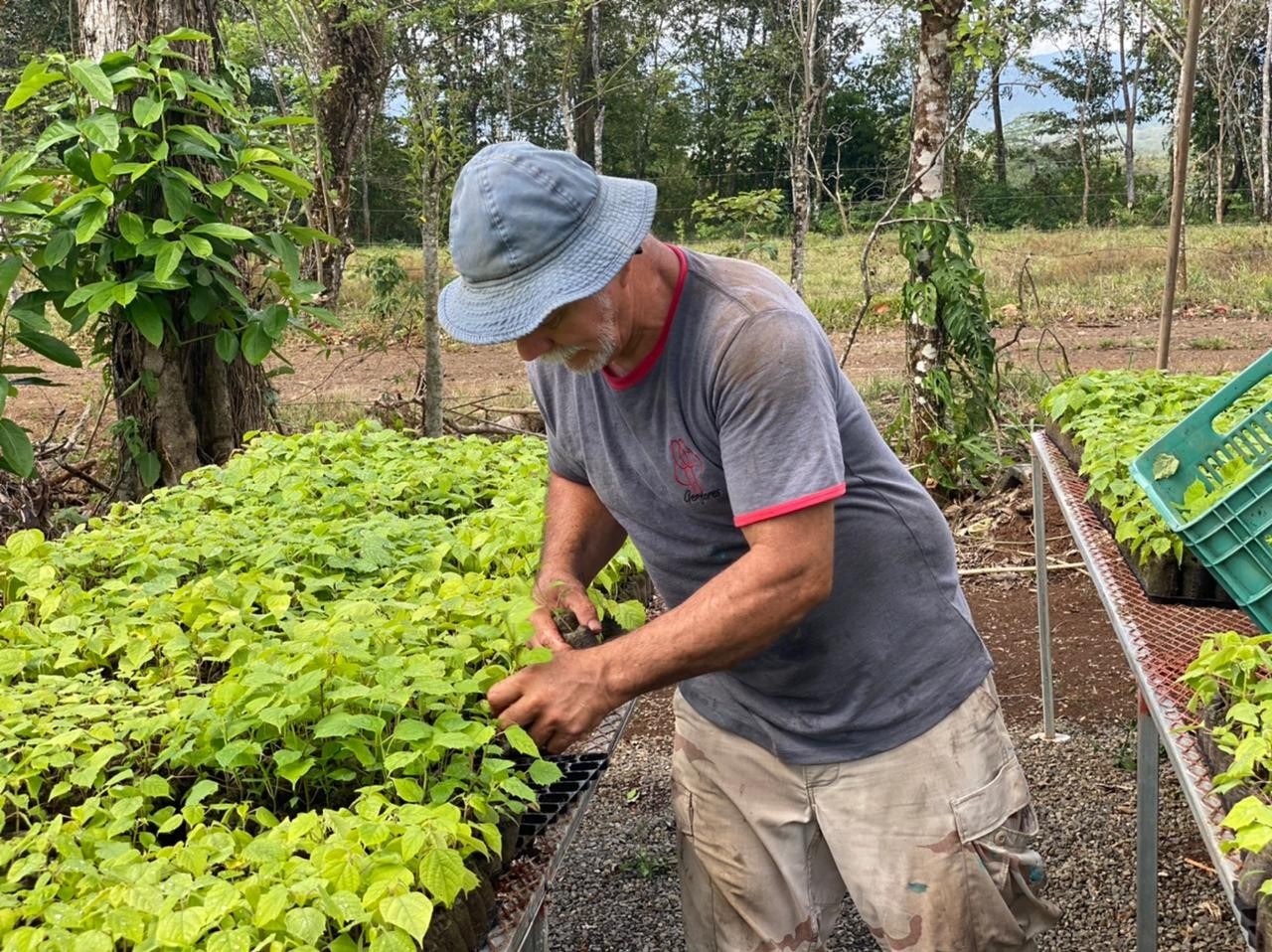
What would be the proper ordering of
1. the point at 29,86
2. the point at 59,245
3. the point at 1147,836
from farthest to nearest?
the point at 59,245 → the point at 29,86 → the point at 1147,836

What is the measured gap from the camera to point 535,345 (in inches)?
69.2

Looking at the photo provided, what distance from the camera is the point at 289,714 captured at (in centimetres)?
165

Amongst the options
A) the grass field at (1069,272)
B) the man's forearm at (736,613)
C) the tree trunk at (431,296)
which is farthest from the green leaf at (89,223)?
the grass field at (1069,272)

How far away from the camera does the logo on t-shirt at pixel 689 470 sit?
1.92 metres

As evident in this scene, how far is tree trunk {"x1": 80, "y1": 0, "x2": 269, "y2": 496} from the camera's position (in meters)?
4.09

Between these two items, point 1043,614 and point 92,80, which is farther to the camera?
point 1043,614

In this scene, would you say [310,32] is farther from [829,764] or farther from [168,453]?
[829,764]

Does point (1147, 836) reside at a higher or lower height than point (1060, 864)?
higher

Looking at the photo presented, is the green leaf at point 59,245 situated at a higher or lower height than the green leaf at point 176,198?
lower

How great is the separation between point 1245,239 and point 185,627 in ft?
61.9

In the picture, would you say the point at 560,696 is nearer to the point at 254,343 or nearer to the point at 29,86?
the point at 254,343

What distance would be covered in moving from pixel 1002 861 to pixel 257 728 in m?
1.23

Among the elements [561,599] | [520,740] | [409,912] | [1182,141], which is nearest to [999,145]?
[1182,141]

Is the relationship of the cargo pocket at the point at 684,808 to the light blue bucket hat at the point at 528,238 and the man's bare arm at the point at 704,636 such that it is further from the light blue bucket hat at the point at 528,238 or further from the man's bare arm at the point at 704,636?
the light blue bucket hat at the point at 528,238
